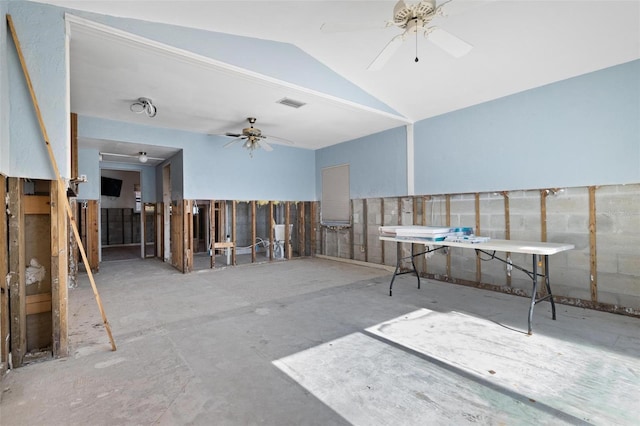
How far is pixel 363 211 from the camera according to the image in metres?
7.08

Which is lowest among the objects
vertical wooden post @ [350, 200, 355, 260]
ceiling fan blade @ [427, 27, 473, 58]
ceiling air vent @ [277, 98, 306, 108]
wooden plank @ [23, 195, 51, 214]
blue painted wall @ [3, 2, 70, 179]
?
vertical wooden post @ [350, 200, 355, 260]

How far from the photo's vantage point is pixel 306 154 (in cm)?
838

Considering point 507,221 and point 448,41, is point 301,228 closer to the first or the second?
point 507,221

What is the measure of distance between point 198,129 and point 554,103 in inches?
244

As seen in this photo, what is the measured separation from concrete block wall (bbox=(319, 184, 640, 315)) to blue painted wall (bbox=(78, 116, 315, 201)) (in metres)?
3.13

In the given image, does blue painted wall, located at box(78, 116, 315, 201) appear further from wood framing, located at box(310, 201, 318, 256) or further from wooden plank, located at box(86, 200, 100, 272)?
wooden plank, located at box(86, 200, 100, 272)

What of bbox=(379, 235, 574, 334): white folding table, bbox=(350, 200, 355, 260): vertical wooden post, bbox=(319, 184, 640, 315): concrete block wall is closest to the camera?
bbox=(379, 235, 574, 334): white folding table

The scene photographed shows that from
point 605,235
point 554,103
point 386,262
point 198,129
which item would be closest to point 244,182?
point 198,129

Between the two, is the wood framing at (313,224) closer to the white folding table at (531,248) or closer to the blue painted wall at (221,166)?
the blue painted wall at (221,166)

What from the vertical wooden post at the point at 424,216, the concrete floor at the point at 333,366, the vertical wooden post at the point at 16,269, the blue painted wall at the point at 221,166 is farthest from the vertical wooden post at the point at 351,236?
the vertical wooden post at the point at 16,269

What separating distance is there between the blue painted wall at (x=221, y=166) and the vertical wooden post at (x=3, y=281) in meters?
3.96

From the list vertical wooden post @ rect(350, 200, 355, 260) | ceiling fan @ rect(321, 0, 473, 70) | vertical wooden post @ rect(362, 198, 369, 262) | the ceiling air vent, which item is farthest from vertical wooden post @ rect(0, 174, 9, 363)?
vertical wooden post @ rect(350, 200, 355, 260)

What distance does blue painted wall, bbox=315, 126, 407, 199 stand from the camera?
6.25 metres

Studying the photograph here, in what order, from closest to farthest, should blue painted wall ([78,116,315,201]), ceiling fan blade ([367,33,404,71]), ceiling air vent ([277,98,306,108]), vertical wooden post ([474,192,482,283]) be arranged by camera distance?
ceiling fan blade ([367,33,404,71])
ceiling air vent ([277,98,306,108])
vertical wooden post ([474,192,482,283])
blue painted wall ([78,116,315,201])
